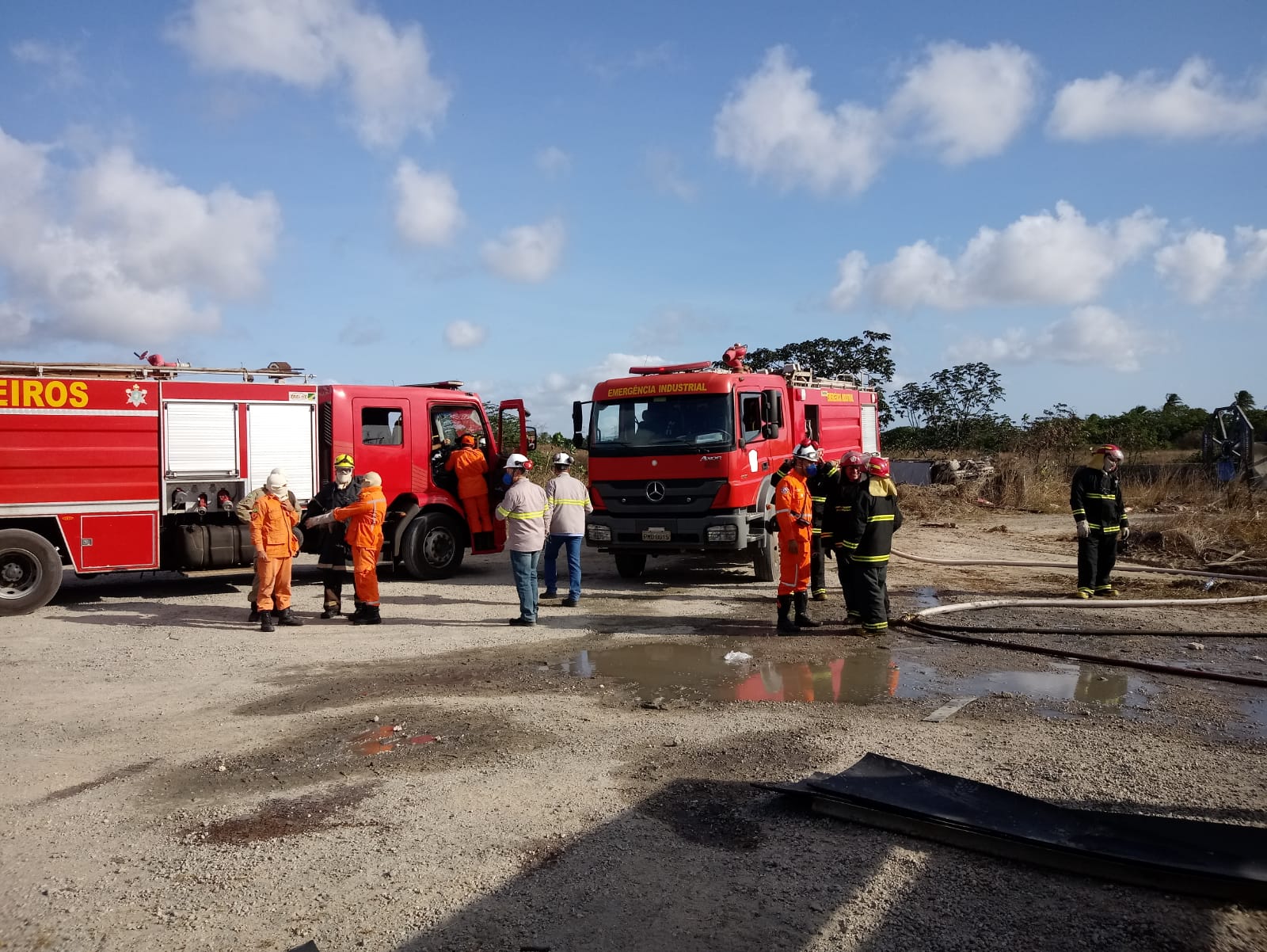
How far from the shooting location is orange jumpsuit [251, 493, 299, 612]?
30.7ft

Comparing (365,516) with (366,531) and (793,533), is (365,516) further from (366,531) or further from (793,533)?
(793,533)

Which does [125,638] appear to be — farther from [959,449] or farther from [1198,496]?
[959,449]

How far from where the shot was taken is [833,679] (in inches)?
284

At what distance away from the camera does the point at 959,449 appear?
3158 cm

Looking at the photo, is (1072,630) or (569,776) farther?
(1072,630)

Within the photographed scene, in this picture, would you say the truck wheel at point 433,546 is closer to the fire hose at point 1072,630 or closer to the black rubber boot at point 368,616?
the black rubber boot at point 368,616

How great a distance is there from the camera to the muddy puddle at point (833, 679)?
6.72m

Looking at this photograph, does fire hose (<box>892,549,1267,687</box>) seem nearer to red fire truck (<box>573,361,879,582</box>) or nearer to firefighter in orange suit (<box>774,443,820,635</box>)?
firefighter in orange suit (<box>774,443,820,635</box>)

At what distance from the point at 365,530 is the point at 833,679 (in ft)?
15.5


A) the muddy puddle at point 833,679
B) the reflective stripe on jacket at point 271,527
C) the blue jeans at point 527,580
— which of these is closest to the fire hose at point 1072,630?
the muddy puddle at point 833,679

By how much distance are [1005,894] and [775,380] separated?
906 centimetres

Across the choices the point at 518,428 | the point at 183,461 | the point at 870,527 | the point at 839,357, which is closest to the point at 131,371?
the point at 183,461

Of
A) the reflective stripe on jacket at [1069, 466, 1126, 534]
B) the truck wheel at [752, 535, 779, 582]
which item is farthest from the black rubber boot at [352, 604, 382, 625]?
the reflective stripe on jacket at [1069, 466, 1126, 534]

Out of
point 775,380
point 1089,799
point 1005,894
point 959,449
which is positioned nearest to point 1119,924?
point 1005,894
